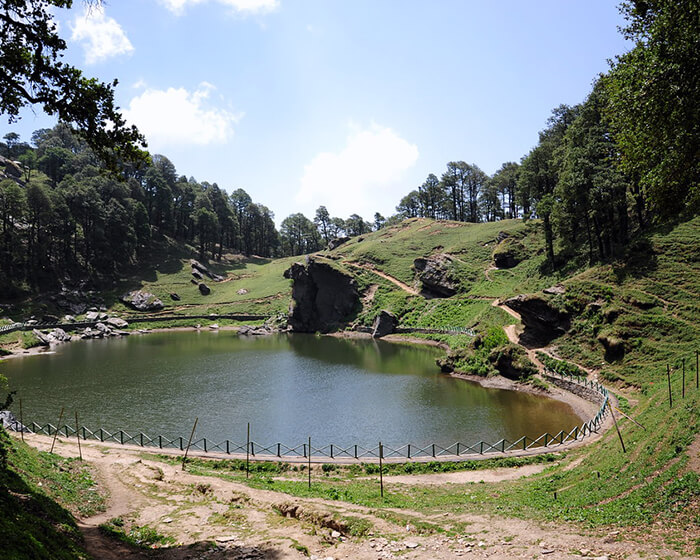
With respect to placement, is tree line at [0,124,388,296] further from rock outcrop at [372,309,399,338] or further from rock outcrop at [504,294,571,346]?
rock outcrop at [504,294,571,346]

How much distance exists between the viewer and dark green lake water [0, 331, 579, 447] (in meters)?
32.1

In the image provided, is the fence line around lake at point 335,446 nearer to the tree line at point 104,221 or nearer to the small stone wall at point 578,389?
the small stone wall at point 578,389

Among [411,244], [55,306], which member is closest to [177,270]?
[55,306]

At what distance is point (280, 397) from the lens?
41.7 metres

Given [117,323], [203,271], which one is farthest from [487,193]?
[117,323]

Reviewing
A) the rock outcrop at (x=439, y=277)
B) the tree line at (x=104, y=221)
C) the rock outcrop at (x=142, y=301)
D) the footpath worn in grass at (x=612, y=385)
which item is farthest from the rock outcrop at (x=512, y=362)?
the rock outcrop at (x=142, y=301)

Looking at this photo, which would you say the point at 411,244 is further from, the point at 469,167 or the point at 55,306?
the point at 55,306

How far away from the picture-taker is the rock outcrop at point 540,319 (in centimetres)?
4759

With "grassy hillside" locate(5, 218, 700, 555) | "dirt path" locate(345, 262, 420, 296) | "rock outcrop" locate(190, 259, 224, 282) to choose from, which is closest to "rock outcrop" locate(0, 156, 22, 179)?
"grassy hillside" locate(5, 218, 700, 555)

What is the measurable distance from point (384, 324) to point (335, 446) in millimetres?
54294

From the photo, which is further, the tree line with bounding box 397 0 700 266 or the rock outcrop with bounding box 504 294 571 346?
the rock outcrop with bounding box 504 294 571 346

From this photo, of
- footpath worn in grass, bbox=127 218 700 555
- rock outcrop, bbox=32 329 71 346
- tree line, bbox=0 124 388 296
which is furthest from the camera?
tree line, bbox=0 124 388 296

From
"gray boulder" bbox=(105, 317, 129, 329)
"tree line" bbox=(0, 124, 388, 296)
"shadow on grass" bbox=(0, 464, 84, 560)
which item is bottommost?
"shadow on grass" bbox=(0, 464, 84, 560)

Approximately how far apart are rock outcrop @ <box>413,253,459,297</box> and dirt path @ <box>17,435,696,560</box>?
2652 inches
